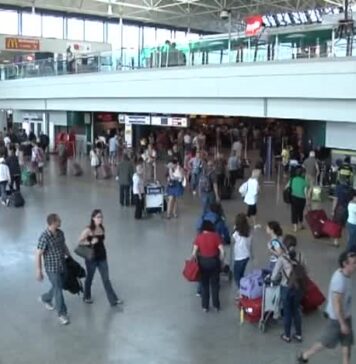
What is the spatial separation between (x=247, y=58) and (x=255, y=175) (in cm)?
601

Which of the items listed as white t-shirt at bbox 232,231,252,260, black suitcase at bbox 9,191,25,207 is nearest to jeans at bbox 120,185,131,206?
black suitcase at bbox 9,191,25,207

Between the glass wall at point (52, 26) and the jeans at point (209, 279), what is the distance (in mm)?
43403

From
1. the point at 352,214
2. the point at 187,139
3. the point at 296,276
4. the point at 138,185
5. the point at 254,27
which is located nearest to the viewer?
the point at 296,276

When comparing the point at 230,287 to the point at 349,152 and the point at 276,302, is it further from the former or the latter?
the point at 349,152

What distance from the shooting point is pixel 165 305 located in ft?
28.1

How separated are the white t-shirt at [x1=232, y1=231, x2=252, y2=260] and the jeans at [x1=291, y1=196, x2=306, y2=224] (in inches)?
197

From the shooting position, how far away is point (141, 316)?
8148mm

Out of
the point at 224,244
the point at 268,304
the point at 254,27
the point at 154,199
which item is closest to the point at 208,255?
the point at 268,304

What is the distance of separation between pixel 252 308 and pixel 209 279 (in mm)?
815

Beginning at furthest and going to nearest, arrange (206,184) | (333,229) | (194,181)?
(194,181), (206,184), (333,229)

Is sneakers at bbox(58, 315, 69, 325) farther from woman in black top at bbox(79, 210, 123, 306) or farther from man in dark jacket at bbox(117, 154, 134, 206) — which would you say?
man in dark jacket at bbox(117, 154, 134, 206)

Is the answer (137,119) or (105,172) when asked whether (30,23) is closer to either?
(137,119)

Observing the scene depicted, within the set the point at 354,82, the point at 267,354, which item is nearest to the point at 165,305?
the point at 267,354

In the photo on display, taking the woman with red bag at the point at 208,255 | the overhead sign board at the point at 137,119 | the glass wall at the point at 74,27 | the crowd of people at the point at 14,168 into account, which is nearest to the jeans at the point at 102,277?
the woman with red bag at the point at 208,255
